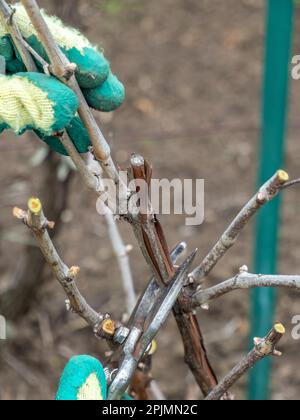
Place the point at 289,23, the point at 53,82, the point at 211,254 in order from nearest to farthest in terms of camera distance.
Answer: the point at 53,82
the point at 211,254
the point at 289,23

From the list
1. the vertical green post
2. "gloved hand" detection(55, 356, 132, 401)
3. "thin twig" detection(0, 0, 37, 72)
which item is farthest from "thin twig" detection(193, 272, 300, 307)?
the vertical green post

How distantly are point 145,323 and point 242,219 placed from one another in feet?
0.49

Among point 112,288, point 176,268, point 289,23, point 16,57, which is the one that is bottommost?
point 176,268

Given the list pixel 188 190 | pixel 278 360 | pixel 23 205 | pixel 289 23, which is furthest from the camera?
pixel 188 190

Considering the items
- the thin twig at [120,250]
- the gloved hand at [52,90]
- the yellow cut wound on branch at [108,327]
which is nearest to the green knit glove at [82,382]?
the yellow cut wound on branch at [108,327]

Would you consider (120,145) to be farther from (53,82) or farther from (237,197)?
(53,82)

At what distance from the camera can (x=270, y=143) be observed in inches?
64.9

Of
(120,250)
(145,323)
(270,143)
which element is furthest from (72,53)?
(270,143)

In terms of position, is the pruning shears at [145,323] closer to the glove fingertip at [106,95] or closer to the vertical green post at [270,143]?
the glove fingertip at [106,95]

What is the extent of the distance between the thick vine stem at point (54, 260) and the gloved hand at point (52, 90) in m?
0.08

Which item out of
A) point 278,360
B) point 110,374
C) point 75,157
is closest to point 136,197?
point 75,157

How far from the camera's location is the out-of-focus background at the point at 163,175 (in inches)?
77.0

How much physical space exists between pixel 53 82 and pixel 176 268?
0.25 metres

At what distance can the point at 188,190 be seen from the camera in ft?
8.82
